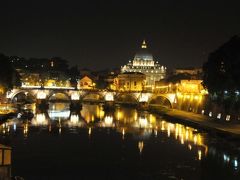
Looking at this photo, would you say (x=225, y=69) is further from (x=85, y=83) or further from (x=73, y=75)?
(x=85, y=83)

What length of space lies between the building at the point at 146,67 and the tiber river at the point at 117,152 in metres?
97.2

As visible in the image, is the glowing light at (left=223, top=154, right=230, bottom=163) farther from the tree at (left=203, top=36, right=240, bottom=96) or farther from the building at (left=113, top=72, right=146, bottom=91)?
the building at (left=113, top=72, right=146, bottom=91)

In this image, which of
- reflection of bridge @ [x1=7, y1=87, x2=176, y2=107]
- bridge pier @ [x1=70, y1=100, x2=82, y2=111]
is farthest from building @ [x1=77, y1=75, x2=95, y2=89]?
bridge pier @ [x1=70, y1=100, x2=82, y2=111]

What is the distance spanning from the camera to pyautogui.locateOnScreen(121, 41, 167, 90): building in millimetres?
136500

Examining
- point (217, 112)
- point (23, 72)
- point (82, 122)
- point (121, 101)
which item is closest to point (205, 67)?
point (217, 112)

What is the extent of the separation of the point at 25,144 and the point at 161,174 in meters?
10.2

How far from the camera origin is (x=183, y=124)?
4106 centimetres

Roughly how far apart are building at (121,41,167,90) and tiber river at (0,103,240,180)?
3828 inches

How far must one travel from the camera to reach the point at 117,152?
2681 cm

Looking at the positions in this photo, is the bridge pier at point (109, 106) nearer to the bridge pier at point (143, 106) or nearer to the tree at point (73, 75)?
the bridge pier at point (143, 106)

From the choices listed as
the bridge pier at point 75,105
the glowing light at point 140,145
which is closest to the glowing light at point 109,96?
the bridge pier at point 75,105

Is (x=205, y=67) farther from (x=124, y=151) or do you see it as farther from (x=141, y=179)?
(x=141, y=179)

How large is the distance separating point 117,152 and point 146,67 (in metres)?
115

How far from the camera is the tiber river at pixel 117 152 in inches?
839
